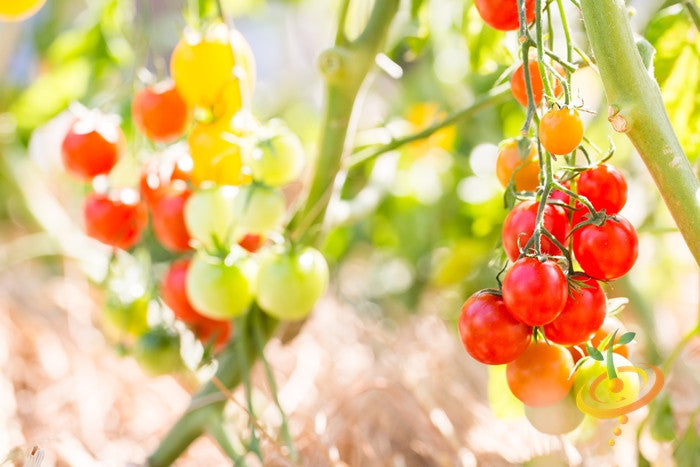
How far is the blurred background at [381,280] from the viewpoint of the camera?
1.98 feet

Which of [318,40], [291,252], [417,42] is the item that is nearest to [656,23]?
[417,42]

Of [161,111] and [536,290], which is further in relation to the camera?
[161,111]

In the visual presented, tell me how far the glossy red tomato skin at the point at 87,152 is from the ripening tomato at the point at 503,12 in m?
0.36

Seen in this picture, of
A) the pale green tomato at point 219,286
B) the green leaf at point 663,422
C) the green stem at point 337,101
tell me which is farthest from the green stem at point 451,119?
the green leaf at point 663,422

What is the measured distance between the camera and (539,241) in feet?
1.04

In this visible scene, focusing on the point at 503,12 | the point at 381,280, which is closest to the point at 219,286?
the point at 503,12

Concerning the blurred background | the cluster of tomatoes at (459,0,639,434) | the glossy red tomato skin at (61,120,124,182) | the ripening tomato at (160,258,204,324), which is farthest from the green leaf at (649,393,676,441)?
the glossy red tomato skin at (61,120,124,182)

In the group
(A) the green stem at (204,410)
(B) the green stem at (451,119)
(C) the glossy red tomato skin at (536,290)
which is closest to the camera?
(C) the glossy red tomato skin at (536,290)

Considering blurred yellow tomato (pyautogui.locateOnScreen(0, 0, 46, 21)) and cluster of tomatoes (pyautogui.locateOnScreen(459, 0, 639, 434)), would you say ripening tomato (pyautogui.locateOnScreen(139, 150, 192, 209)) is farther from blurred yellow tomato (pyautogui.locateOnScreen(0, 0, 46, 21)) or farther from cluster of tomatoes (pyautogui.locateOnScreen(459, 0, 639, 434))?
cluster of tomatoes (pyautogui.locateOnScreen(459, 0, 639, 434))

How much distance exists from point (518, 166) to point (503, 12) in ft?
0.26

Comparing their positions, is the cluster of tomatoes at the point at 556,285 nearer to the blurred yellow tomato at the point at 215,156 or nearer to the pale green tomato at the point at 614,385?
→ the pale green tomato at the point at 614,385

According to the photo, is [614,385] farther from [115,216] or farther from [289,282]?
[115,216]

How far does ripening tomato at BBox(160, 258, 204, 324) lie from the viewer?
0.56 meters

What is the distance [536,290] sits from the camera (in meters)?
0.31
